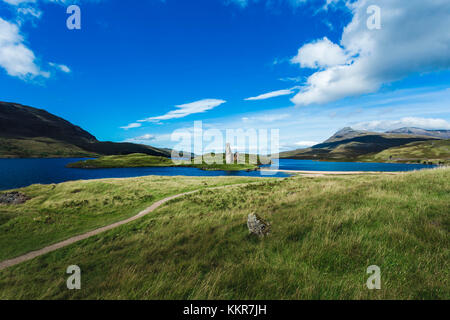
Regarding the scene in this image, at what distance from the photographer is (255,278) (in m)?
4.42

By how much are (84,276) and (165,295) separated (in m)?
4.43

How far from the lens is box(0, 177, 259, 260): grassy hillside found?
533 inches

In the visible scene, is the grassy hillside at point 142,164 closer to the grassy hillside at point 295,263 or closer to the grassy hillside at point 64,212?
the grassy hillside at point 64,212

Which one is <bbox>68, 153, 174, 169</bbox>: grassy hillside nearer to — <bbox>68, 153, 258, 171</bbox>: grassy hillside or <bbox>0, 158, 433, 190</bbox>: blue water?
Result: <bbox>68, 153, 258, 171</bbox>: grassy hillside

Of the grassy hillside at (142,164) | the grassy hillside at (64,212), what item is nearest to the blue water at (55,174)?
the grassy hillside at (142,164)

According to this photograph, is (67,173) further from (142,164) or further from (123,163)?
(142,164)

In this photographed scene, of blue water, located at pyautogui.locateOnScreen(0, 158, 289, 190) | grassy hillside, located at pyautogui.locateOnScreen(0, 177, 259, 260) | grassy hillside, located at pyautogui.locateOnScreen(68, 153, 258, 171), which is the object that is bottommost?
blue water, located at pyautogui.locateOnScreen(0, 158, 289, 190)

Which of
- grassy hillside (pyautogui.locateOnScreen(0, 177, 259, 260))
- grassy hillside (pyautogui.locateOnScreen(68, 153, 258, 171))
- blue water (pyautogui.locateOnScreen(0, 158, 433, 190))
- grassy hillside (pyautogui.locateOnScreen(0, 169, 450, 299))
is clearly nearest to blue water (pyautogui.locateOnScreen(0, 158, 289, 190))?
blue water (pyautogui.locateOnScreen(0, 158, 433, 190))

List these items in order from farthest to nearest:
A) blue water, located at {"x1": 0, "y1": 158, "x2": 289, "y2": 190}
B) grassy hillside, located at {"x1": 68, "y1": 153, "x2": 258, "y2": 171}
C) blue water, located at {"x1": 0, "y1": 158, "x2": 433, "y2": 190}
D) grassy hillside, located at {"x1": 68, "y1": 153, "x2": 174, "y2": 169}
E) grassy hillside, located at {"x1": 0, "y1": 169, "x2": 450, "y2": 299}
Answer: grassy hillside, located at {"x1": 68, "y1": 153, "x2": 174, "y2": 169} → grassy hillside, located at {"x1": 68, "y1": 153, "x2": 258, "y2": 171} → blue water, located at {"x1": 0, "y1": 158, "x2": 433, "y2": 190} → blue water, located at {"x1": 0, "y1": 158, "x2": 289, "y2": 190} → grassy hillside, located at {"x1": 0, "y1": 169, "x2": 450, "y2": 299}

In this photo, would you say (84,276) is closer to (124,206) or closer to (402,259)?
(402,259)

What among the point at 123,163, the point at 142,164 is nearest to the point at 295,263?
the point at 142,164

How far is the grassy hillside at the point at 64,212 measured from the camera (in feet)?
44.5

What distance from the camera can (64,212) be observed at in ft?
66.7
